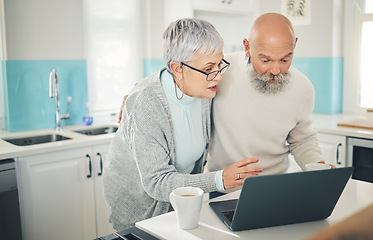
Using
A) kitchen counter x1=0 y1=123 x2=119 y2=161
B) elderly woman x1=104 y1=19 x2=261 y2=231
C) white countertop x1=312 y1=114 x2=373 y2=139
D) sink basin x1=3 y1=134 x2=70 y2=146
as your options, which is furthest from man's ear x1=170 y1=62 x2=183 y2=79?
white countertop x1=312 y1=114 x2=373 y2=139

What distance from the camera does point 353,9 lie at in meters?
3.40

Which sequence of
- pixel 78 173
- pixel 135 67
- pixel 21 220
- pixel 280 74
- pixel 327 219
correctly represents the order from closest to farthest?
1. pixel 327 219
2. pixel 280 74
3. pixel 21 220
4. pixel 78 173
5. pixel 135 67

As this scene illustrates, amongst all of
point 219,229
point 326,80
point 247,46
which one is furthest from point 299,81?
point 326,80

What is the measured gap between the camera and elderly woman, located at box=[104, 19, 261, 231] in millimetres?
1312

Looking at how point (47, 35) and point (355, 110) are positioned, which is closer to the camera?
point (47, 35)

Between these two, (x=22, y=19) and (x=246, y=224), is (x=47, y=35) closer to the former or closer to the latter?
(x=22, y=19)

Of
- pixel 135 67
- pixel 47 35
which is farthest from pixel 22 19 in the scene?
pixel 135 67

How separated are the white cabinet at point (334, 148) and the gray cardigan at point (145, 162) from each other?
5.23ft

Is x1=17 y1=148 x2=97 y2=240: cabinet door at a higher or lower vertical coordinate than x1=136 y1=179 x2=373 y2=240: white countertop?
lower

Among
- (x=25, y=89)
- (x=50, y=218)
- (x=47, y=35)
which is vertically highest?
(x=47, y=35)

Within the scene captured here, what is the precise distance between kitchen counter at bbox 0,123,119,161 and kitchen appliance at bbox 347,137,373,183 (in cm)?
174

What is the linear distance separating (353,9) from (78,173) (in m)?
2.69

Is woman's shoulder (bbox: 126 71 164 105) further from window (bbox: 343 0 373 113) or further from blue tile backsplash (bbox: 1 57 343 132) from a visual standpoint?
window (bbox: 343 0 373 113)

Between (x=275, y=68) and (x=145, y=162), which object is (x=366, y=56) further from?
(x=145, y=162)
